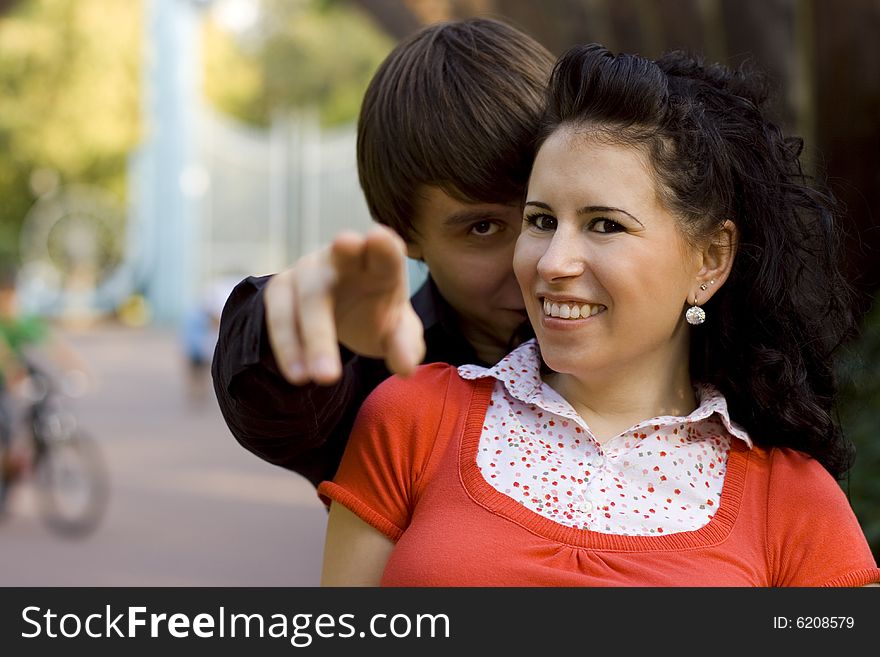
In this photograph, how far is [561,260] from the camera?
1.51 meters

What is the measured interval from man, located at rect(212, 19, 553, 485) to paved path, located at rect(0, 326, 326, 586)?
12.8 ft

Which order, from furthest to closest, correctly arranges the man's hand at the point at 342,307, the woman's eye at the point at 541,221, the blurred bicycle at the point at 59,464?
the blurred bicycle at the point at 59,464
the woman's eye at the point at 541,221
the man's hand at the point at 342,307

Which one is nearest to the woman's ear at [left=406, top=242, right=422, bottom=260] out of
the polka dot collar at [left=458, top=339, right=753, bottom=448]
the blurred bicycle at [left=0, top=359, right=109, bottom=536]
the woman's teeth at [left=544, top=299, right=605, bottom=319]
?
the polka dot collar at [left=458, top=339, right=753, bottom=448]

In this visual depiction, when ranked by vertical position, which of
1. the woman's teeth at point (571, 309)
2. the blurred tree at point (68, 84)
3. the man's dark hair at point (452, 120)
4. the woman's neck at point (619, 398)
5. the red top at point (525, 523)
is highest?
the blurred tree at point (68, 84)

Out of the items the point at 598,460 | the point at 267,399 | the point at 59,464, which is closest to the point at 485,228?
the point at 598,460

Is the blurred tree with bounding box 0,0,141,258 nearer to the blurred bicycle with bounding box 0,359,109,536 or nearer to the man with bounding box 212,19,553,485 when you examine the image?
the blurred bicycle with bounding box 0,359,109,536

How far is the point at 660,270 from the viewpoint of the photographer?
5.16 ft

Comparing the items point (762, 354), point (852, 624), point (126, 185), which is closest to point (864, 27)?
point (762, 354)

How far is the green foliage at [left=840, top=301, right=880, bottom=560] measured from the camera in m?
3.42

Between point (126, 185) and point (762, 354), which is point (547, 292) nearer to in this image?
point (762, 354)

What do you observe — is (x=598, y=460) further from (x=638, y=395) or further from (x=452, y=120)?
(x=452, y=120)

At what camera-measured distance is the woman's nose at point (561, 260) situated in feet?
4.97

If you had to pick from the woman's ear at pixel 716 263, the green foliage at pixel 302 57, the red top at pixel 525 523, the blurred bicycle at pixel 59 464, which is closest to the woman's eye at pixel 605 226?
the woman's ear at pixel 716 263

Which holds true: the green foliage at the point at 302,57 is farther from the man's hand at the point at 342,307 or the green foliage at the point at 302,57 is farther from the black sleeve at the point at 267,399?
the man's hand at the point at 342,307
